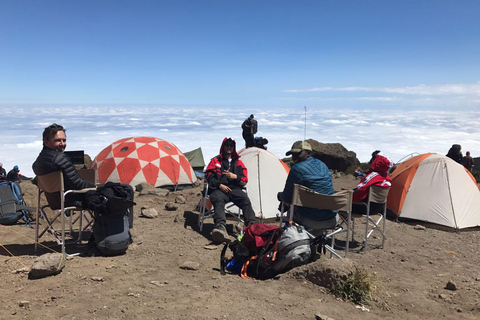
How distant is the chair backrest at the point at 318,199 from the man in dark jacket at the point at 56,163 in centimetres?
257

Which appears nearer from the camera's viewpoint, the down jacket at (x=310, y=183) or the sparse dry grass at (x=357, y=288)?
the sparse dry grass at (x=357, y=288)

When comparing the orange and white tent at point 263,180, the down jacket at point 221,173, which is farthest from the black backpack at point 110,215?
the orange and white tent at point 263,180

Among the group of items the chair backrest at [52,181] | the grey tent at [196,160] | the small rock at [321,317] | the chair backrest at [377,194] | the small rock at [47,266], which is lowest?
the grey tent at [196,160]

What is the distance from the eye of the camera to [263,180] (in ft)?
26.6

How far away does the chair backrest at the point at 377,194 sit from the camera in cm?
620

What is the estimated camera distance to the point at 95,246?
5.43 metres

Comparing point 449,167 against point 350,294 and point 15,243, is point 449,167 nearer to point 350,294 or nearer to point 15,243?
point 350,294

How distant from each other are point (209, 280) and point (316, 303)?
118 centimetres

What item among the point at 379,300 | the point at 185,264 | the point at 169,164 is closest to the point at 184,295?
the point at 185,264

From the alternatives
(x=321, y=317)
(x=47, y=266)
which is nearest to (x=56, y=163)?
(x=47, y=266)

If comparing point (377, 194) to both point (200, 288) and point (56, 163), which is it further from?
point (56, 163)

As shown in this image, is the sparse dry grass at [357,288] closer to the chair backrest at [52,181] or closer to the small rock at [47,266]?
the small rock at [47,266]

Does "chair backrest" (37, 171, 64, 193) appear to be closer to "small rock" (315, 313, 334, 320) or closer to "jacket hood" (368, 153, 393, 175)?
"small rock" (315, 313, 334, 320)

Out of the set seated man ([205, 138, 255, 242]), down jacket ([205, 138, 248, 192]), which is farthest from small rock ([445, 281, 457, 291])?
down jacket ([205, 138, 248, 192])
